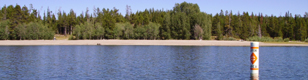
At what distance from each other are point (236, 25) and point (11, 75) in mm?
118874

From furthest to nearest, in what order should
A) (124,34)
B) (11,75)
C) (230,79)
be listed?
(124,34) < (11,75) < (230,79)

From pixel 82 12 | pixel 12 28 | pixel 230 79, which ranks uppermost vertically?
pixel 82 12

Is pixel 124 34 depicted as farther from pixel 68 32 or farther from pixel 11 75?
pixel 11 75

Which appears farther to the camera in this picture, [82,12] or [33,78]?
[82,12]

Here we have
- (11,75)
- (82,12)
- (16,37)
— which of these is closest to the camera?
(11,75)

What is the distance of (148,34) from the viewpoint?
10731cm

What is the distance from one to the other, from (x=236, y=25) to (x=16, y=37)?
289 feet

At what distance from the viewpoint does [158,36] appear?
106 metres

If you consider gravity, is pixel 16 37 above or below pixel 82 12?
below

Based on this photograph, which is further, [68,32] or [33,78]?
[68,32]

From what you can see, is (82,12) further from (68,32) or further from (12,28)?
(12,28)

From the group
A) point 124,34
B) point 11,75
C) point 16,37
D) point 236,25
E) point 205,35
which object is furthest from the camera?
point 236,25

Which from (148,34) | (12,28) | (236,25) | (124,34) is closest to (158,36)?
(148,34)

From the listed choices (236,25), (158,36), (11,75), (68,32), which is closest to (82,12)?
(68,32)
